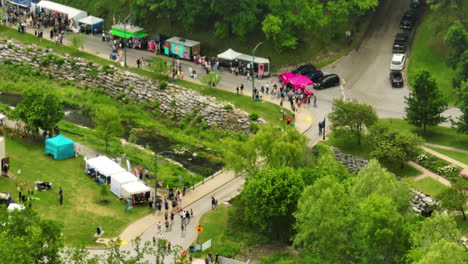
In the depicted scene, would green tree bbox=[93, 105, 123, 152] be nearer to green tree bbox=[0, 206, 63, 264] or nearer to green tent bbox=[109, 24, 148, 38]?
green tent bbox=[109, 24, 148, 38]

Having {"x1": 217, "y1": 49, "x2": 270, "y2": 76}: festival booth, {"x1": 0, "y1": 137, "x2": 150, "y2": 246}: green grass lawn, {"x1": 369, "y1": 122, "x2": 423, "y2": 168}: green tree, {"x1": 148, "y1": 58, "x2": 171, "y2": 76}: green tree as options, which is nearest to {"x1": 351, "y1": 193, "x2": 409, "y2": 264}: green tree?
{"x1": 369, "y1": 122, "x2": 423, "y2": 168}: green tree

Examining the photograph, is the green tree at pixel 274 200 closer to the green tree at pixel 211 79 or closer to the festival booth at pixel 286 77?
the festival booth at pixel 286 77

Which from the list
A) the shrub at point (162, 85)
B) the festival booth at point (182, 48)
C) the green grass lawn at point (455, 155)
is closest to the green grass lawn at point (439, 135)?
the green grass lawn at point (455, 155)

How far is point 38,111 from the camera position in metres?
114

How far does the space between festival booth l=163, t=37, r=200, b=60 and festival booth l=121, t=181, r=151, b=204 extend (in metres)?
36.4

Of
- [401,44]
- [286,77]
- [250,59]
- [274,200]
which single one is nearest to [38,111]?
[250,59]

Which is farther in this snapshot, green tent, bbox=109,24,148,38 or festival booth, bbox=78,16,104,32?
festival booth, bbox=78,16,104,32

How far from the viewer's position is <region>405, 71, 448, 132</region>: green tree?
111 metres

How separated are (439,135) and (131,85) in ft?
132

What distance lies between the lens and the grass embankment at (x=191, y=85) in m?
123

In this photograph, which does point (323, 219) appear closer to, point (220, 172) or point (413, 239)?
point (413, 239)

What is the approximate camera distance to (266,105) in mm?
124500

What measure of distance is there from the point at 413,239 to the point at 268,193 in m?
15.1

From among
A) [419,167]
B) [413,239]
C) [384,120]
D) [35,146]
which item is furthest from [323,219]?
[35,146]
